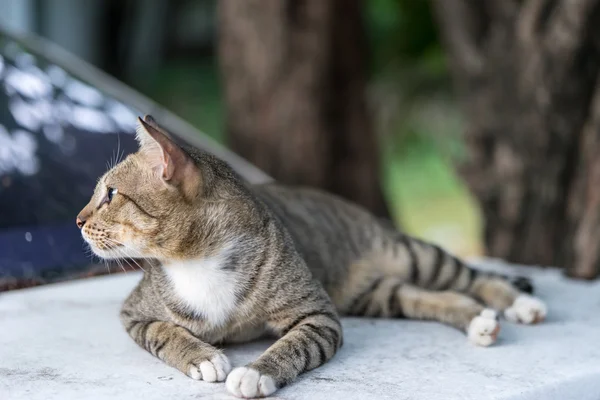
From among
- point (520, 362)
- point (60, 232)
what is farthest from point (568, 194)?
point (60, 232)

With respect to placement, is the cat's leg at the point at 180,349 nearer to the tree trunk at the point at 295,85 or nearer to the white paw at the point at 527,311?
the white paw at the point at 527,311

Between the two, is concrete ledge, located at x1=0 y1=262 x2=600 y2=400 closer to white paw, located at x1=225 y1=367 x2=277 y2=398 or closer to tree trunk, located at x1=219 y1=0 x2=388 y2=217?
white paw, located at x1=225 y1=367 x2=277 y2=398

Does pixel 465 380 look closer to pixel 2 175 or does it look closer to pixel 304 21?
pixel 2 175

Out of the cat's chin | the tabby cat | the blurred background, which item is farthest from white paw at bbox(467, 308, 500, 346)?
the blurred background

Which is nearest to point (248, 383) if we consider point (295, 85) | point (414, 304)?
point (414, 304)

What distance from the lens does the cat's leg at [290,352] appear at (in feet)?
7.14

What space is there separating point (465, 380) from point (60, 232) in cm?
191

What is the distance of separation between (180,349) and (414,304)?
1091 millimetres

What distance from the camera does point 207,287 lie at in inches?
97.6

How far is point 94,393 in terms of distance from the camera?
224 cm

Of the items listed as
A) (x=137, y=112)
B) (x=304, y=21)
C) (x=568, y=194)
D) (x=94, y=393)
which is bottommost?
(x=94, y=393)

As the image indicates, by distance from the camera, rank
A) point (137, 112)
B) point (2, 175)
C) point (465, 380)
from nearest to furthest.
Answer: point (465, 380), point (2, 175), point (137, 112)

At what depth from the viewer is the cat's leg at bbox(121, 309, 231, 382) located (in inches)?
91.6

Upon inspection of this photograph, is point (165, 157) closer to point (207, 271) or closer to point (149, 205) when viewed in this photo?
point (149, 205)
